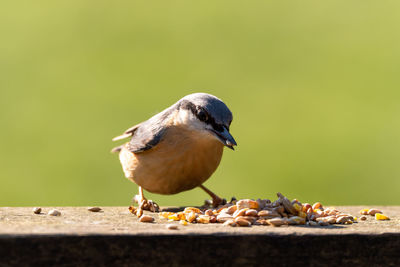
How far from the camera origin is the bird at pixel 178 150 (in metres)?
3.97

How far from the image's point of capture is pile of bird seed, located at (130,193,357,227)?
10.6ft

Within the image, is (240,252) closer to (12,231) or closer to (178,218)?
(178,218)

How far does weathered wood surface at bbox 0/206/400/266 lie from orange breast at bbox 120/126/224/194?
1044mm

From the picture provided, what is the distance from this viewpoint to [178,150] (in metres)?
4.11

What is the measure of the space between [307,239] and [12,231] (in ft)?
4.69

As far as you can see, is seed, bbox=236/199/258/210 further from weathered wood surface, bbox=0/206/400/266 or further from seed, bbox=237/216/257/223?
weathered wood surface, bbox=0/206/400/266

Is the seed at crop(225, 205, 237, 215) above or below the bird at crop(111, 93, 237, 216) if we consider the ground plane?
below

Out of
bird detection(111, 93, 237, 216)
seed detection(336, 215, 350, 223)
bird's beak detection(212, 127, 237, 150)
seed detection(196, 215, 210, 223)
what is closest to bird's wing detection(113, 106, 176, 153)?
bird detection(111, 93, 237, 216)

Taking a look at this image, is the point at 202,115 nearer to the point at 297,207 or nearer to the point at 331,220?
the point at 297,207

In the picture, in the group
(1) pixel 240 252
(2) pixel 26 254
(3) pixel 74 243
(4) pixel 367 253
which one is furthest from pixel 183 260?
(4) pixel 367 253

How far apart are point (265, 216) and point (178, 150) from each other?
983mm

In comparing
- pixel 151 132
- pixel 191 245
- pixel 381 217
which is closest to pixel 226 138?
pixel 151 132

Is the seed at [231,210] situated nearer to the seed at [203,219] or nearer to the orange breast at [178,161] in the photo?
the seed at [203,219]

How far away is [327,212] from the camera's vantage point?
12.1ft
